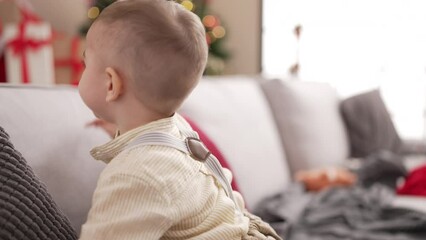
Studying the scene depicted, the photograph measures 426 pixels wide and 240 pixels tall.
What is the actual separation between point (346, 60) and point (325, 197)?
3050 mm

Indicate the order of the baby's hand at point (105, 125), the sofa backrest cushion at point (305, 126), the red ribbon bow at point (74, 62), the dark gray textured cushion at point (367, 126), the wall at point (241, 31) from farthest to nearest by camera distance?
the wall at point (241, 31), the red ribbon bow at point (74, 62), the dark gray textured cushion at point (367, 126), the sofa backrest cushion at point (305, 126), the baby's hand at point (105, 125)

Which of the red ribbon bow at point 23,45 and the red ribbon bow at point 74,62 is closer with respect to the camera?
the red ribbon bow at point 23,45

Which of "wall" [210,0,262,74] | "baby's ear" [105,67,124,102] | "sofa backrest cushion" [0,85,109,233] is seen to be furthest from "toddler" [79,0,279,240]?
"wall" [210,0,262,74]

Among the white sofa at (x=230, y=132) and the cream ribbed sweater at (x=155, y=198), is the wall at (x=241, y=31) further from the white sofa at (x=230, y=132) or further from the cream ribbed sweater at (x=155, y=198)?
the cream ribbed sweater at (x=155, y=198)

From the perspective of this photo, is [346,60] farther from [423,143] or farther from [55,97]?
[55,97]

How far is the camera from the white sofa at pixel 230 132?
1062mm

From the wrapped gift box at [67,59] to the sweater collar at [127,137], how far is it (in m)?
2.39

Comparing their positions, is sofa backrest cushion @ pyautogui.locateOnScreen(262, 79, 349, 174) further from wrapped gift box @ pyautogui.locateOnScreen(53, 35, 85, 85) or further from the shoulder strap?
the shoulder strap

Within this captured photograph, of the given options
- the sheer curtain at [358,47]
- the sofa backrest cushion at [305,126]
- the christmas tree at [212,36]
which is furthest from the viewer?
the sheer curtain at [358,47]

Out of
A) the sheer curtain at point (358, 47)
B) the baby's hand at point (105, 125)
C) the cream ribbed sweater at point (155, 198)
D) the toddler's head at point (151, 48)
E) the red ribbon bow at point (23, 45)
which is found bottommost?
the sheer curtain at point (358, 47)

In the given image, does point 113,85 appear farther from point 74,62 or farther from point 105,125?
point 74,62

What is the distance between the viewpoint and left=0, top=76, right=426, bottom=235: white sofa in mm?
1062

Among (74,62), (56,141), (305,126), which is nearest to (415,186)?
(305,126)

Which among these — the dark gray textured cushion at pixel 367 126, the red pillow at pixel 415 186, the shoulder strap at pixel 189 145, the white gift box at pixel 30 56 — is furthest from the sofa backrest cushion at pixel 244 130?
the white gift box at pixel 30 56
